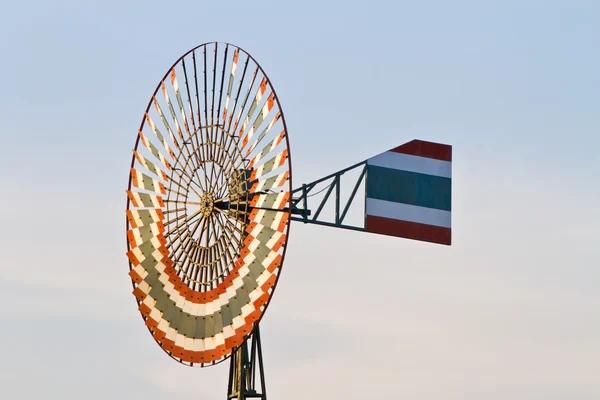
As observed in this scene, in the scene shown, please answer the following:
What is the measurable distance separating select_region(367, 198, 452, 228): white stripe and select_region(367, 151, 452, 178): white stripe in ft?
2.53

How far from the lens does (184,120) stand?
137ft

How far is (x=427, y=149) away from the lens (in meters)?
40.3

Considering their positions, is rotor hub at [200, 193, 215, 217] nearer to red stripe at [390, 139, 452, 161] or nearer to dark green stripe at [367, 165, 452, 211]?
dark green stripe at [367, 165, 452, 211]

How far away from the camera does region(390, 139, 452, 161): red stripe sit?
40188mm

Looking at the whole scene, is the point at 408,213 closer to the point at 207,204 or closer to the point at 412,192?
the point at 412,192

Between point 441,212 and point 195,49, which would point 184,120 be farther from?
point 441,212

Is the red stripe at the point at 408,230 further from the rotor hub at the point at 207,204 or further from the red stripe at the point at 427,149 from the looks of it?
the rotor hub at the point at 207,204

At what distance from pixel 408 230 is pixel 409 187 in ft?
3.02

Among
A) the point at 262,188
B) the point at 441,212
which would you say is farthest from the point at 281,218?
the point at 441,212

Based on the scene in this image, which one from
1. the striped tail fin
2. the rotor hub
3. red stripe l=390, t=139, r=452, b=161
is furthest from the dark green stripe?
the rotor hub

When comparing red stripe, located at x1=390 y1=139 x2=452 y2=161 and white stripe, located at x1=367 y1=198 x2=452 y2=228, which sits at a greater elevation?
red stripe, located at x1=390 y1=139 x2=452 y2=161

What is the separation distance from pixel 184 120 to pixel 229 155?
182 centimetres

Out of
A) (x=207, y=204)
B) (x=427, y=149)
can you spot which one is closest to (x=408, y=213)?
(x=427, y=149)

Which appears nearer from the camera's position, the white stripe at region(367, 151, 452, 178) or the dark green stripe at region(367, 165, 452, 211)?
the dark green stripe at region(367, 165, 452, 211)
